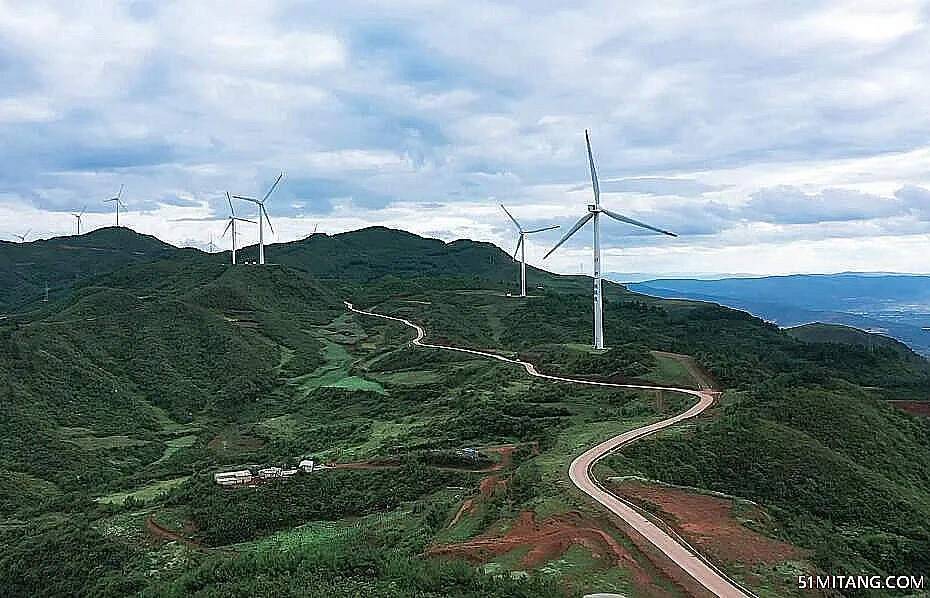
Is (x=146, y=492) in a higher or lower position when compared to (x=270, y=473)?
lower

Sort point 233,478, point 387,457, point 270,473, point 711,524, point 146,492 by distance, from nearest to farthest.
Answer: point 711,524 < point 233,478 < point 270,473 < point 387,457 < point 146,492

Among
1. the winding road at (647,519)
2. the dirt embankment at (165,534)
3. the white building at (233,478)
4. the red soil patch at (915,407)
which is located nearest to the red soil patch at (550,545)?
the winding road at (647,519)

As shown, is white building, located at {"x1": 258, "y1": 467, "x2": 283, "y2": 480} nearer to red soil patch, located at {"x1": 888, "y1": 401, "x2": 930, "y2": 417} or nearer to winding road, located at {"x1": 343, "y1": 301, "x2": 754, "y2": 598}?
winding road, located at {"x1": 343, "y1": 301, "x2": 754, "y2": 598}

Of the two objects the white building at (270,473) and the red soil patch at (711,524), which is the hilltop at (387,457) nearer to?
the red soil patch at (711,524)

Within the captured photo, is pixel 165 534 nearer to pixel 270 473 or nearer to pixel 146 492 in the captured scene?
pixel 270 473

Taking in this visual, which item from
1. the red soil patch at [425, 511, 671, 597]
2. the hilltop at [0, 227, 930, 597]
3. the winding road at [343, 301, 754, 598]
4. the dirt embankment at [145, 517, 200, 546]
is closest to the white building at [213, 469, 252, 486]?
the hilltop at [0, 227, 930, 597]

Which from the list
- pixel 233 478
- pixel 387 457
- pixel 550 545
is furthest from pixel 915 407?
pixel 233 478
